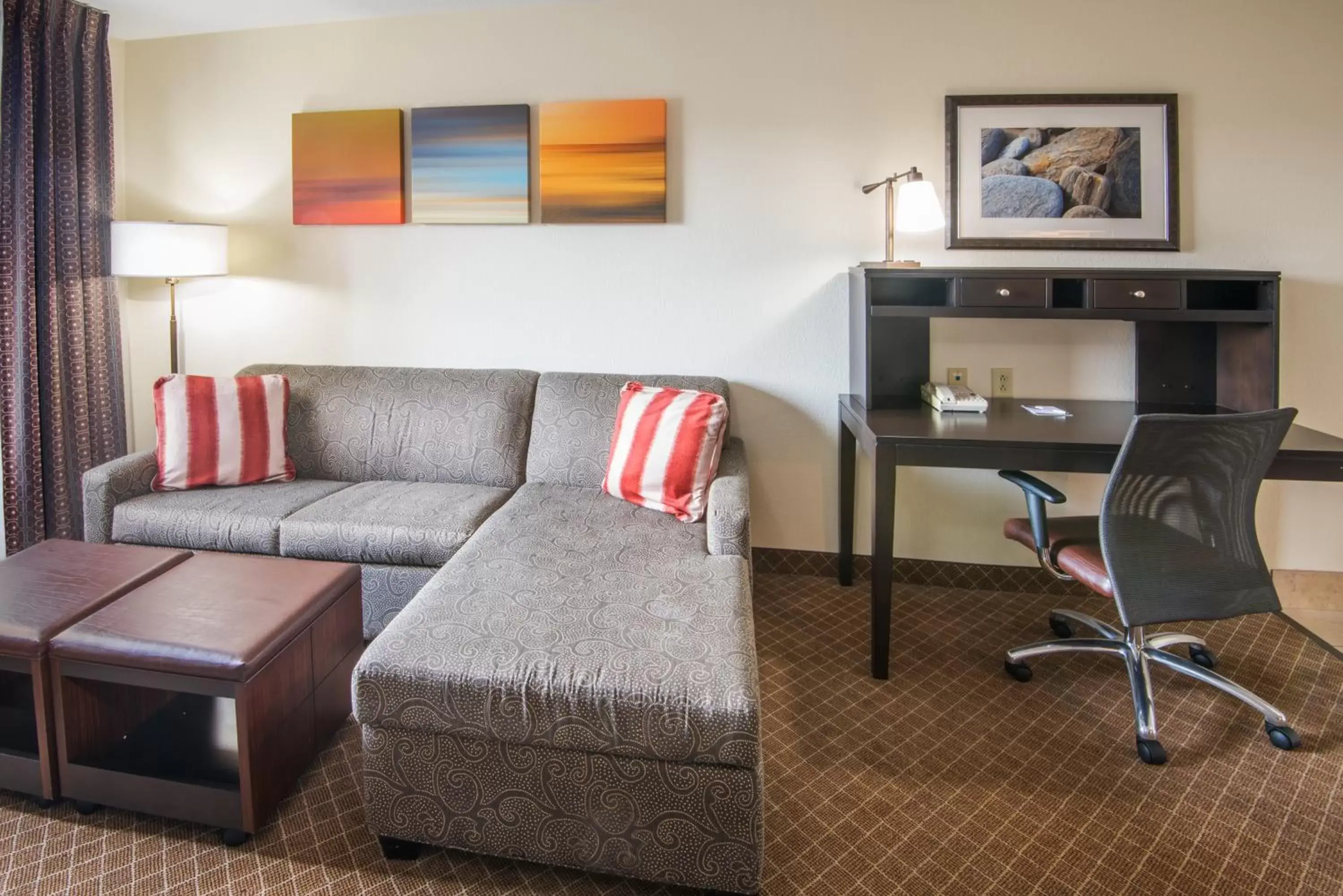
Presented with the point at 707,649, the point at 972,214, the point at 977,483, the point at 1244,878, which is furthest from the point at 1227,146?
the point at 707,649

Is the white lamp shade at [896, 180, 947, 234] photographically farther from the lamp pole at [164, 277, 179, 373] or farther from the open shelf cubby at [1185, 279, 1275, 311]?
the lamp pole at [164, 277, 179, 373]

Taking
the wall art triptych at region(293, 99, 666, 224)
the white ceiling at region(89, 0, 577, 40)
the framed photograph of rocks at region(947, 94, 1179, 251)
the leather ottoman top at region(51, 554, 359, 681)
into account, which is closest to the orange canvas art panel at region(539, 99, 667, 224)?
the wall art triptych at region(293, 99, 666, 224)

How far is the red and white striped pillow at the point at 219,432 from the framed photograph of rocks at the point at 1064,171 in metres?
2.63

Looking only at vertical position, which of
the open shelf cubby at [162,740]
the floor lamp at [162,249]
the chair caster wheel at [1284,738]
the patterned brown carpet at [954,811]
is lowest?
the patterned brown carpet at [954,811]

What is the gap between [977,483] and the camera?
309cm

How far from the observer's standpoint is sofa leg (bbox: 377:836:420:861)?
1.66 meters

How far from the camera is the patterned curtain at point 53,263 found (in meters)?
2.89

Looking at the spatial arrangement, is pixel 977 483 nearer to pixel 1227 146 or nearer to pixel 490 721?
pixel 1227 146

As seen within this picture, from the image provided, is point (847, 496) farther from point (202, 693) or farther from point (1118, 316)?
point (202, 693)

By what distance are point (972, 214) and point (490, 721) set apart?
242 centimetres

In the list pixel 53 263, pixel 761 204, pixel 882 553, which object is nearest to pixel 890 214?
pixel 761 204

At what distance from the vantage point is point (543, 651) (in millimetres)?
1632

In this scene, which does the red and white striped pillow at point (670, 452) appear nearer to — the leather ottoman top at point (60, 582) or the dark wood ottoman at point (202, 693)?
the dark wood ottoman at point (202, 693)

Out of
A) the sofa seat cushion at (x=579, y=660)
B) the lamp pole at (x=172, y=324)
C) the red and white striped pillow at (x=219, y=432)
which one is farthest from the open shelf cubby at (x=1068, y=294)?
the lamp pole at (x=172, y=324)
